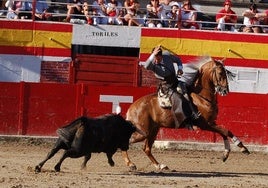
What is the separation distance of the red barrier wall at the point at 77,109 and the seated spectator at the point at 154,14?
2888 mm

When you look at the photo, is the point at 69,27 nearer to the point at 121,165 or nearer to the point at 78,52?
the point at 78,52

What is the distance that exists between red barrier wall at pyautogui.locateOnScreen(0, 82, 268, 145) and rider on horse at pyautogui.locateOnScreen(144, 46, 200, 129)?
4.32m

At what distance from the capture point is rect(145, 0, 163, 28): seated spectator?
62.7 ft

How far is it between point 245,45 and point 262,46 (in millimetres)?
411

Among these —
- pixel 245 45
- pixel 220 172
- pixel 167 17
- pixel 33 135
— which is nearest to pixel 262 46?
pixel 245 45

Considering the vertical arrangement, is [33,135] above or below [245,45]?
below

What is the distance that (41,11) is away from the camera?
18781 mm

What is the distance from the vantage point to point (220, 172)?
12.3 metres

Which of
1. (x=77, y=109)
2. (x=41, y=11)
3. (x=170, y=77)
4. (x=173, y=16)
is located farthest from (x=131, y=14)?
(x=170, y=77)

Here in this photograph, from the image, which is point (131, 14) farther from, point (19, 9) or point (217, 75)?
point (217, 75)

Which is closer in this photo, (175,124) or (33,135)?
(175,124)

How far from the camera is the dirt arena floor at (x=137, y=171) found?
10.3m

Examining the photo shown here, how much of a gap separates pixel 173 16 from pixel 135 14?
884 millimetres

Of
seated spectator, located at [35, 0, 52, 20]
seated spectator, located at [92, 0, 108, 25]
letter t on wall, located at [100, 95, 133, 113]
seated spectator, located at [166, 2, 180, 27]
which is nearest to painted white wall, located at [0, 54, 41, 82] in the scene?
seated spectator, located at [35, 0, 52, 20]
